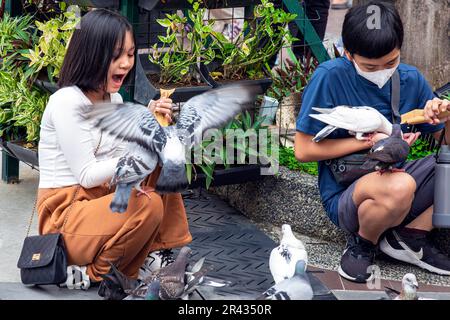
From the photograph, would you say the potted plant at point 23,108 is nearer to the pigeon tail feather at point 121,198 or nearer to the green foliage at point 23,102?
the green foliage at point 23,102

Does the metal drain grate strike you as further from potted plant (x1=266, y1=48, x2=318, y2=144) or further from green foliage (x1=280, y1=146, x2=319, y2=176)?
potted plant (x1=266, y1=48, x2=318, y2=144)

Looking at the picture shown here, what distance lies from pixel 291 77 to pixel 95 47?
189 centimetres

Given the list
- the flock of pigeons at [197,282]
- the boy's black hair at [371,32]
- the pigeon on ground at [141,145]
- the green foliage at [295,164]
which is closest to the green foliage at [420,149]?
the green foliage at [295,164]

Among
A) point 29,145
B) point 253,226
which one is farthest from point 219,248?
point 29,145

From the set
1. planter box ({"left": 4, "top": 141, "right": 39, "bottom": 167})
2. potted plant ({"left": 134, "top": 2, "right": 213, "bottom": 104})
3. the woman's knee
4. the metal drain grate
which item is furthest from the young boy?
planter box ({"left": 4, "top": 141, "right": 39, "bottom": 167})

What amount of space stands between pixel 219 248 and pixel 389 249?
0.85 meters

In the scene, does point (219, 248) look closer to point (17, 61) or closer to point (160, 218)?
point (160, 218)

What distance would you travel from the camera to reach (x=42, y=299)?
439cm

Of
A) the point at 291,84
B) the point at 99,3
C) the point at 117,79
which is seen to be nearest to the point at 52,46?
the point at 99,3

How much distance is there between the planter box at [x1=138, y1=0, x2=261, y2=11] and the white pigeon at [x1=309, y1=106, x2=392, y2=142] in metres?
1.06

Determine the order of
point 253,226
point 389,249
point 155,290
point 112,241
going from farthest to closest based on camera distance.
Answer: point 253,226 < point 389,249 < point 112,241 < point 155,290

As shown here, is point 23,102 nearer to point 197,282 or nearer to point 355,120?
point 197,282

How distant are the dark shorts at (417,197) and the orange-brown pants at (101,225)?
0.81 meters

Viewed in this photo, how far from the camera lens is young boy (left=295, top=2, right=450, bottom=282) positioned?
4.64m
